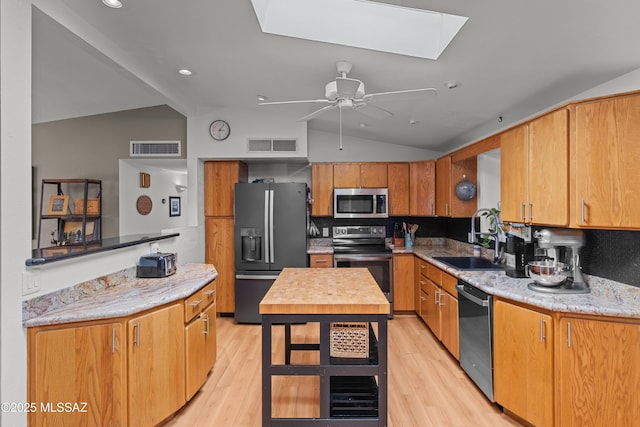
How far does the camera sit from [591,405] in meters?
1.80

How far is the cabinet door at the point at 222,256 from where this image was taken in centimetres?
417

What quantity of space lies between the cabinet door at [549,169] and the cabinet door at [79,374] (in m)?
2.89

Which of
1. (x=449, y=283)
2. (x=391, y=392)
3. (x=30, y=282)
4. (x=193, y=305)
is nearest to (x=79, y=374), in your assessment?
(x=30, y=282)

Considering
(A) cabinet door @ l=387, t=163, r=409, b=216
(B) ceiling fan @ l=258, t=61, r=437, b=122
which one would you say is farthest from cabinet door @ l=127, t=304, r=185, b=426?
(A) cabinet door @ l=387, t=163, r=409, b=216

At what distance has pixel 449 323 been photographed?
3.03 meters

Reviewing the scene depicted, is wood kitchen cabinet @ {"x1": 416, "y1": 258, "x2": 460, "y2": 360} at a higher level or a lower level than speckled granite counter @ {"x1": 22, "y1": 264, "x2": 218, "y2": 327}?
lower

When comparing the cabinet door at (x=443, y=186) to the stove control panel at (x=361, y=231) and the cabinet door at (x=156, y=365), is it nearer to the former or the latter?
the stove control panel at (x=361, y=231)

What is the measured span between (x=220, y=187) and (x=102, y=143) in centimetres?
206

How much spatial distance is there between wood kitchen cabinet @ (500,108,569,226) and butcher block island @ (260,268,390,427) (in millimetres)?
1347

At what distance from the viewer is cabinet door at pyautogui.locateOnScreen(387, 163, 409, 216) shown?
4445 mm

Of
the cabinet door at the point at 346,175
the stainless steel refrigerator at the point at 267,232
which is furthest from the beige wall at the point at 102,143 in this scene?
the cabinet door at the point at 346,175

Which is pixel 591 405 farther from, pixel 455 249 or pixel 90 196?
pixel 90 196

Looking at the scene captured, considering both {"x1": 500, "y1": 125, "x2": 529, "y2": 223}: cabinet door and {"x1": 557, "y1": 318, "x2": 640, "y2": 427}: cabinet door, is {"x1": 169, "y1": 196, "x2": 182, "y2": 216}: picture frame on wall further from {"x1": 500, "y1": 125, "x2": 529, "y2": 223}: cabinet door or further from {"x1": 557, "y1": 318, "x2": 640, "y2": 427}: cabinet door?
{"x1": 557, "y1": 318, "x2": 640, "y2": 427}: cabinet door

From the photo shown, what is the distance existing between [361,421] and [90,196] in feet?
16.0
